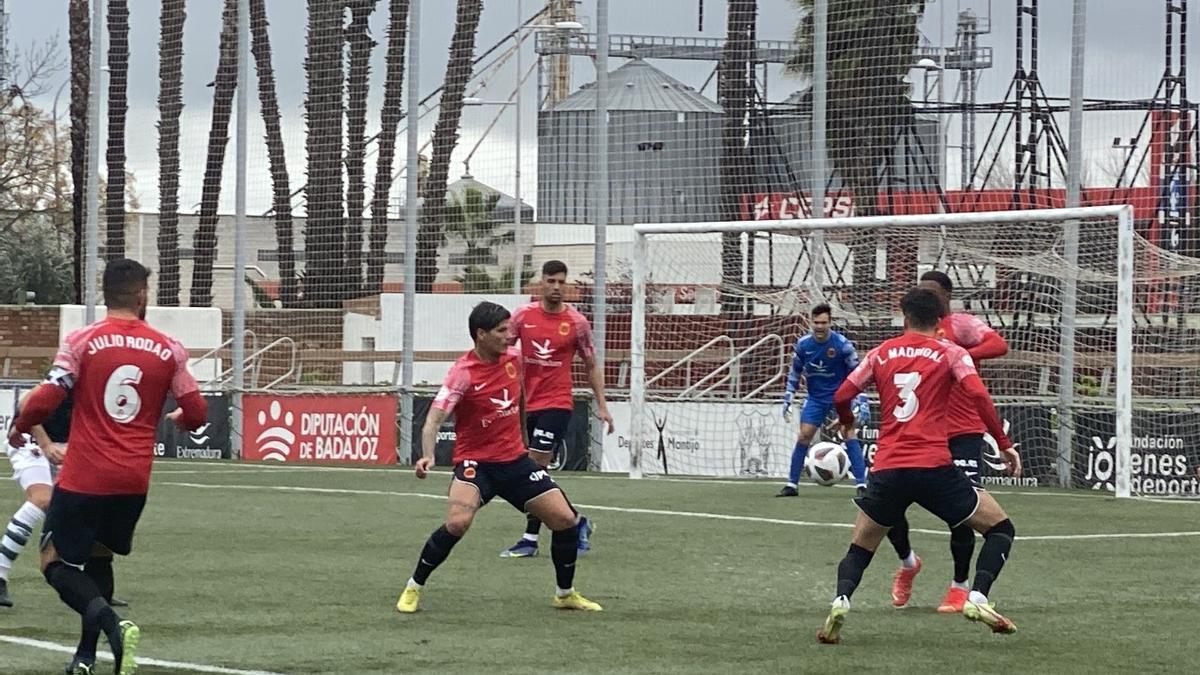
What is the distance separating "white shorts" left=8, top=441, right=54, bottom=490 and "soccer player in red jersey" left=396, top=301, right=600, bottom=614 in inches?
96.5

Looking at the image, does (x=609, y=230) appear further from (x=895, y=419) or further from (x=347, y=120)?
(x=895, y=419)

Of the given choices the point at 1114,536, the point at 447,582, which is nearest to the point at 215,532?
the point at 447,582

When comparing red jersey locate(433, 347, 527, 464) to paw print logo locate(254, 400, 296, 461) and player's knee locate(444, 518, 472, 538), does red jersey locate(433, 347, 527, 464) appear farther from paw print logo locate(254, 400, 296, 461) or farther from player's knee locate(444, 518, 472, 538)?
paw print logo locate(254, 400, 296, 461)

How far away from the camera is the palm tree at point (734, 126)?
25219 mm

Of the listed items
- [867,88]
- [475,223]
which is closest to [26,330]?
[475,223]

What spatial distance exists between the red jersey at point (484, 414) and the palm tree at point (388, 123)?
58.2ft

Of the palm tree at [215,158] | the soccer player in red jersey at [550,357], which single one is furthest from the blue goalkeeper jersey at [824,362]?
the palm tree at [215,158]

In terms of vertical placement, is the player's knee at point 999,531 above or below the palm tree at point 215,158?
below

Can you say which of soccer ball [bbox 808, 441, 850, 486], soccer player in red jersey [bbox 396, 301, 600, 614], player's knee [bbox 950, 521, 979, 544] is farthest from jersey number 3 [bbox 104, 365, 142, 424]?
soccer ball [bbox 808, 441, 850, 486]

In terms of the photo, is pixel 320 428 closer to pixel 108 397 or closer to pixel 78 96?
pixel 78 96

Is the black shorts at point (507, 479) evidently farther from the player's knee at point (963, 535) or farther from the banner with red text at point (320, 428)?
the banner with red text at point (320, 428)

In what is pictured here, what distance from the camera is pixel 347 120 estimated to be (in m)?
29.9

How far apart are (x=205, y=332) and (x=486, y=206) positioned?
6.60m

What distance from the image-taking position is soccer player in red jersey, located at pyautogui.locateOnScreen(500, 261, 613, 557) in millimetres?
14734
